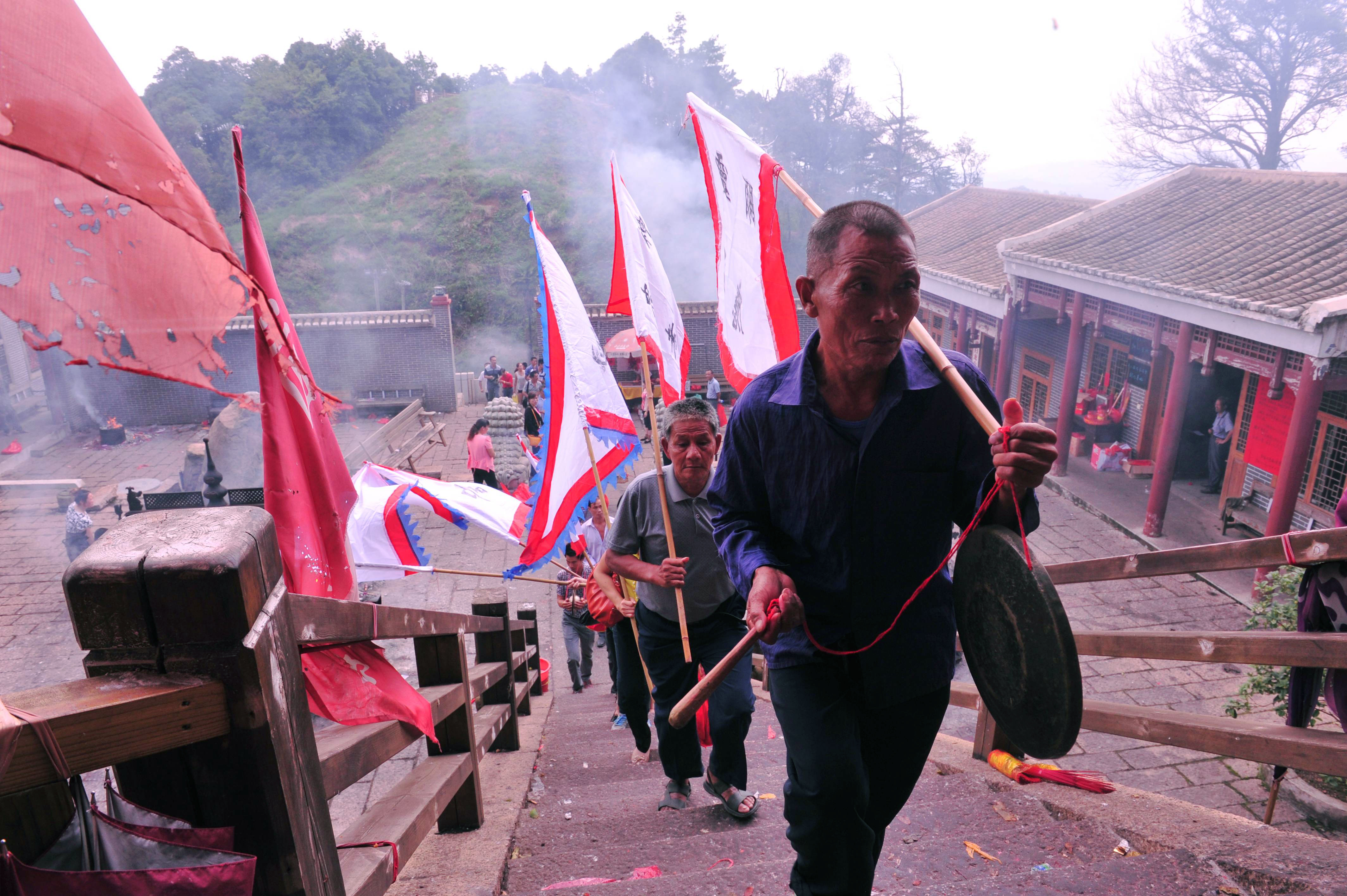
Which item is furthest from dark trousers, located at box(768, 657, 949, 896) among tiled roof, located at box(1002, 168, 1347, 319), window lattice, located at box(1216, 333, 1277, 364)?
window lattice, located at box(1216, 333, 1277, 364)

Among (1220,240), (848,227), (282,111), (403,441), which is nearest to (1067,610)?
(1220,240)

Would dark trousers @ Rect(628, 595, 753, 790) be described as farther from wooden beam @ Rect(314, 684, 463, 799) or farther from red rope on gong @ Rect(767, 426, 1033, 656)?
wooden beam @ Rect(314, 684, 463, 799)

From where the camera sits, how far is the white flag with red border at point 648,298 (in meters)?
5.00

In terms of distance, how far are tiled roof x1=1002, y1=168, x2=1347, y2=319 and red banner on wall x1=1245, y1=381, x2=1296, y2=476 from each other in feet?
5.46

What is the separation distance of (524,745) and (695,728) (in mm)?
1719

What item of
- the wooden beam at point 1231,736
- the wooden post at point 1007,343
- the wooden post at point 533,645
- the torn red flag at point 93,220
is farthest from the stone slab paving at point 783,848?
the wooden post at point 1007,343

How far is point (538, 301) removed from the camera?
5859 millimetres

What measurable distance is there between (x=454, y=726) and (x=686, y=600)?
1164mm

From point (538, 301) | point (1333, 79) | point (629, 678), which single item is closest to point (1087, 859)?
point (629, 678)

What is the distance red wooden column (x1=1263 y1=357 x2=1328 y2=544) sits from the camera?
9242mm

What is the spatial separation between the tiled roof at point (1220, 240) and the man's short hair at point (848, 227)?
30.2ft

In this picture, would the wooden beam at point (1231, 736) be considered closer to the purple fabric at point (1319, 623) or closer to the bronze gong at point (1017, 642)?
the purple fabric at point (1319, 623)

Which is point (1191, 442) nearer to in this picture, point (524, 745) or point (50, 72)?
point (524, 745)

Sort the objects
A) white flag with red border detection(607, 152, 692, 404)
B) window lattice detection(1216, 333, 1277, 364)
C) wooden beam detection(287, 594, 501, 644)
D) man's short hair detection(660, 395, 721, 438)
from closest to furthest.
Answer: wooden beam detection(287, 594, 501, 644) < man's short hair detection(660, 395, 721, 438) < white flag with red border detection(607, 152, 692, 404) < window lattice detection(1216, 333, 1277, 364)
